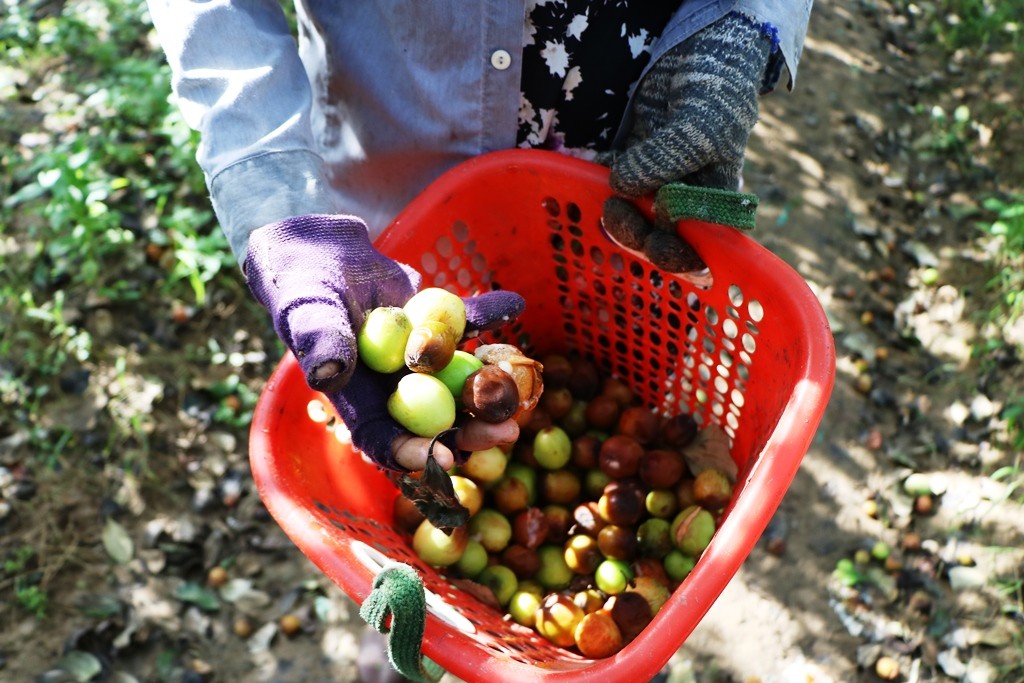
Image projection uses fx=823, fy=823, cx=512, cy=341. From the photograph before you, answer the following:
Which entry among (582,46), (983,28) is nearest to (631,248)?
(582,46)

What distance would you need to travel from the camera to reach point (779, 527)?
10.6 ft

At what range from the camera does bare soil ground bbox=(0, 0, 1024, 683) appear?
291 centimetres

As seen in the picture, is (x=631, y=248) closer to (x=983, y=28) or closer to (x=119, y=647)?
(x=119, y=647)

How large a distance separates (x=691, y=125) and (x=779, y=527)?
1948 mm

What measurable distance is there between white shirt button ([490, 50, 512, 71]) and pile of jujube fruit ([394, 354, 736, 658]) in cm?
93

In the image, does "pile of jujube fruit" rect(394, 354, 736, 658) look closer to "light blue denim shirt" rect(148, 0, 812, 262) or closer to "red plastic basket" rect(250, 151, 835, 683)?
"red plastic basket" rect(250, 151, 835, 683)

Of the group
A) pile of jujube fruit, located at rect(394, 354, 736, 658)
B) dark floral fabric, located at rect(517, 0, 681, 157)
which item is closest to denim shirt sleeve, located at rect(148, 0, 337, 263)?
dark floral fabric, located at rect(517, 0, 681, 157)

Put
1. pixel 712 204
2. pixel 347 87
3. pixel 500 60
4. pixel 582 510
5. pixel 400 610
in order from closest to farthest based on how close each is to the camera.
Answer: pixel 400 610 → pixel 712 204 → pixel 500 60 → pixel 347 87 → pixel 582 510

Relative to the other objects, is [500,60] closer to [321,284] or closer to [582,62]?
[582,62]

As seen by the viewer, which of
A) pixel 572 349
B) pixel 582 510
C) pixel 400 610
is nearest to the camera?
pixel 400 610

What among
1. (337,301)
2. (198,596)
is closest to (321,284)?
(337,301)

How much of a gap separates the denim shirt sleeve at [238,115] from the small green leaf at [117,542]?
6.01ft

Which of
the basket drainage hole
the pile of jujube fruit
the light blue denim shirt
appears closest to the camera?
the basket drainage hole

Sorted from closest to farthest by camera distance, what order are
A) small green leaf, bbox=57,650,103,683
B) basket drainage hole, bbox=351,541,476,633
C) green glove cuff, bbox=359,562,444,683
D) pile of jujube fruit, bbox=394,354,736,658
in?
green glove cuff, bbox=359,562,444,683 < basket drainage hole, bbox=351,541,476,633 < pile of jujube fruit, bbox=394,354,736,658 < small green leaf, bbox=57,650,103,683
